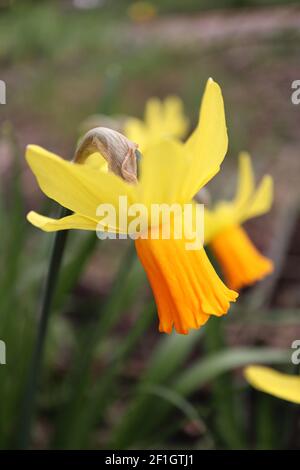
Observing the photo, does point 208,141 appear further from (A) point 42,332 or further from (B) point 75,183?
Result: (A) point 42,332

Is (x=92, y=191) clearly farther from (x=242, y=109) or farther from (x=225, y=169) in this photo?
(x=242, y=109)

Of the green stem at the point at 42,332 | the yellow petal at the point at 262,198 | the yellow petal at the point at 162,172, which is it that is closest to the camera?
the yellow petal at the point at 162,172

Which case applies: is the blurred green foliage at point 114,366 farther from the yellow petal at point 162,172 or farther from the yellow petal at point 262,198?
the yellow petal at point 162,172

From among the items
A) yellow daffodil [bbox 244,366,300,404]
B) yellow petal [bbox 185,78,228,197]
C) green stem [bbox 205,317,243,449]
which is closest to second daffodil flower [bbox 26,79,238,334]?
yellow petal [bbox 185,78,228,197]

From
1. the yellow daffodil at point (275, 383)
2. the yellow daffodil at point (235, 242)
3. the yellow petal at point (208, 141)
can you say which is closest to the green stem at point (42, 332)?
the yellow petal at point (208, 141)

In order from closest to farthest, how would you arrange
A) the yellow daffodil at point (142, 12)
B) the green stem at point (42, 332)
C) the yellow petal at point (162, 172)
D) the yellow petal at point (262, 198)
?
the yellow petal at point (162, 172)
the green stem at point (42, 332)
the yellow petal at point (262, 198)
the yellow daffodil at point (142, 12)

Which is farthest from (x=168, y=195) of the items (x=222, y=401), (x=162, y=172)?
(x=222, y=401)
